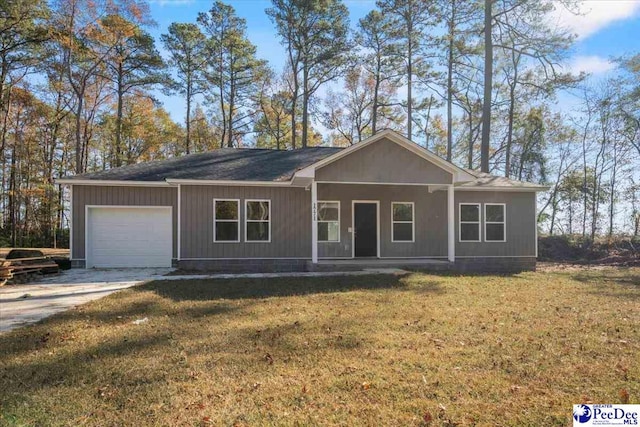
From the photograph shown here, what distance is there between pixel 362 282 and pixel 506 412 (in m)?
6.37

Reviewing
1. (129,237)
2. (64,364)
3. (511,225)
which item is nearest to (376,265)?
(511,225)

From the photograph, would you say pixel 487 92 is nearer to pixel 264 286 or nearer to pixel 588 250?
pixel 588 250

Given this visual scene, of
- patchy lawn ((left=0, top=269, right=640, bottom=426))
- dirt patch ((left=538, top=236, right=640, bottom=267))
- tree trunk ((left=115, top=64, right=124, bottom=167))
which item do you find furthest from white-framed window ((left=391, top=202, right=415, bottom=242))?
tree trunk ((left=115, top=64, right=124, bottom=167))

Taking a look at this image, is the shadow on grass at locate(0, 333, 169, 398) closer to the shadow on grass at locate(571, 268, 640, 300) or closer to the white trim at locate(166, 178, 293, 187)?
the white trim at locate(166, 178, 293, 187)

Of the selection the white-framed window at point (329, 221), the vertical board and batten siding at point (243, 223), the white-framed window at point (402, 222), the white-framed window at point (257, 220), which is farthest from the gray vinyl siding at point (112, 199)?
the white-framed window at point (402, 222)

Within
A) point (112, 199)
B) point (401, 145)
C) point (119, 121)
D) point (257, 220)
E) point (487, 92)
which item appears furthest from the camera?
point (119, 121)

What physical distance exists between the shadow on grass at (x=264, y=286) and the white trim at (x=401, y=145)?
2.94 meters

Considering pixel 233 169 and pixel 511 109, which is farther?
pixel 511 109

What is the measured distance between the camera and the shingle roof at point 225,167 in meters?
12.3

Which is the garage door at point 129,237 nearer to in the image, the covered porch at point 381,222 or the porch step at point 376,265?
the porch step at point 376,265

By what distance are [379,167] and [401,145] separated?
3.02ft

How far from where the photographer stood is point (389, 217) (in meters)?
13.6

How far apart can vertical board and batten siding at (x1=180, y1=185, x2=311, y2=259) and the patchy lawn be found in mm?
4798

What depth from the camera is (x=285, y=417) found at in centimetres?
295
